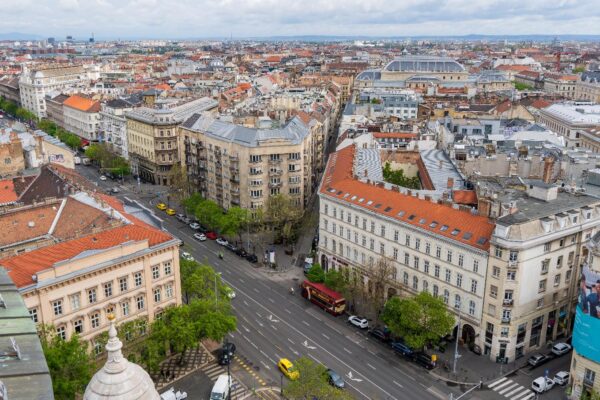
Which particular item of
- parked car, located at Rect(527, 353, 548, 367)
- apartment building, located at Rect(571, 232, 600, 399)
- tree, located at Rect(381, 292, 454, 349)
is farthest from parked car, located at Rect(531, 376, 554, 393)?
tree, located at Rect(381, 292, 454, 349)

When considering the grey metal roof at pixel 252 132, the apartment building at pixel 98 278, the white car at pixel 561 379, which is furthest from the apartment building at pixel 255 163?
the white car at pixel 561 379

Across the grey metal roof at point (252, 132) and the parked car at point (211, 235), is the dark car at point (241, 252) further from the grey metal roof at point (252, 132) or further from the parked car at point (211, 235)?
the grey metal roof at point (252, 132)

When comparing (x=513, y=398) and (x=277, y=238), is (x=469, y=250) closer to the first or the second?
(x=513, y=398)

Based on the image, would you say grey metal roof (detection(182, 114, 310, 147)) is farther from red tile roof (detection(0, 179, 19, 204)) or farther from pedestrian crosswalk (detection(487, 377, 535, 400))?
pedestrian crosswalk (detection(487, 377, 535, 400))

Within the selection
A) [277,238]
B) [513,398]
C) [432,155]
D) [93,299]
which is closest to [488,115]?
[432,155]

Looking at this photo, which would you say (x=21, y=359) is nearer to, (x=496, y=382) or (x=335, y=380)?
(x=335, y=380)
